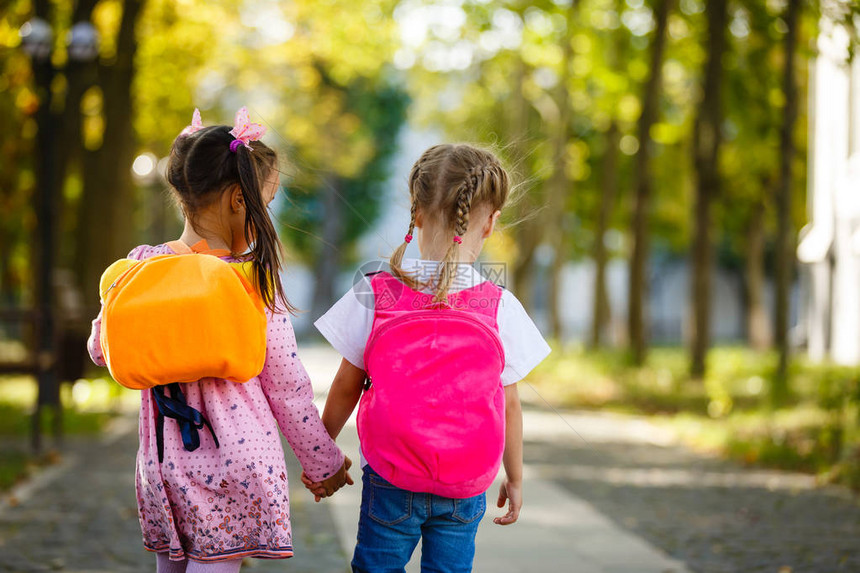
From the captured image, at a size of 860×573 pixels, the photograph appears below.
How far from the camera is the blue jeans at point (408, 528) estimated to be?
2.89 meters

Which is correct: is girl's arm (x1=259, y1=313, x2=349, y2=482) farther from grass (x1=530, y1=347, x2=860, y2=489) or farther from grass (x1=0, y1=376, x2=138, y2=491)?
grass (x1=530, y1=347, x2=860, y2=489)

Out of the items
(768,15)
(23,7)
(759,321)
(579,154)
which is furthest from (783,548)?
(759,321)

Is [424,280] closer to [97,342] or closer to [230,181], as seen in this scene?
[230,181]

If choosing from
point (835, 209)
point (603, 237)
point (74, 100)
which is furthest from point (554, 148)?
point (74, 100)

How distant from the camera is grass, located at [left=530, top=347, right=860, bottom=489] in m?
8.97

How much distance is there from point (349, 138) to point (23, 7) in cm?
2016

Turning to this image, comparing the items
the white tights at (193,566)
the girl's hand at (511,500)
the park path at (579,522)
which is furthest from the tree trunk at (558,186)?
the white tights at (193,566)

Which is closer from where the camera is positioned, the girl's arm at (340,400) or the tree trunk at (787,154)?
the girl's arm at (340,400)

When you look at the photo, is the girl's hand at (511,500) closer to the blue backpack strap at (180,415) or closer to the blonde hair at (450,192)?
the blonde hair at (450,192)

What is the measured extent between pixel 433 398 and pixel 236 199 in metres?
0.76

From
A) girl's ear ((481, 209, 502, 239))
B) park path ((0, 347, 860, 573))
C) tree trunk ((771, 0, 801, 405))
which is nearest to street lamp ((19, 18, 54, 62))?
park path ((0, 347, 860, 573))

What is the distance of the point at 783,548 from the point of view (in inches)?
237

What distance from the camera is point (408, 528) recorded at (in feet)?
9.51

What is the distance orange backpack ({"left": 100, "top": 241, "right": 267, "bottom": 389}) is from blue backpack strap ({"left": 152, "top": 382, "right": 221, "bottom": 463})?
0.25ft
